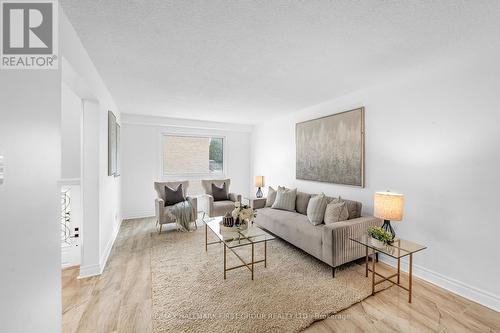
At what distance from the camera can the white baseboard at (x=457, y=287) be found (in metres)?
1.94

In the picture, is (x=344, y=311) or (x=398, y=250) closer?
(x=344, y=311)

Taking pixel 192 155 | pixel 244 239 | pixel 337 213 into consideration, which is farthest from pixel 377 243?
pixel 192 155

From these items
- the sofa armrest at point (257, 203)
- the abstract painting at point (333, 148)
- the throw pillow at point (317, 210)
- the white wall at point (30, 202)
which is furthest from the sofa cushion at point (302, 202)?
the white wall at point (30, 202)

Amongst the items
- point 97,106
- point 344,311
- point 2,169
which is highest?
point 97,106

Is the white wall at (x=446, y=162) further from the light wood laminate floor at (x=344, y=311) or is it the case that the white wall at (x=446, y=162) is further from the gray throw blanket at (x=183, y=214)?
the gray throw blanket at (x=183, y=214)

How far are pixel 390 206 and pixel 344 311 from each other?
1.19 m

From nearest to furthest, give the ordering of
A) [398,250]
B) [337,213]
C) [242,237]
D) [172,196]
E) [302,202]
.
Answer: [398,250]
[242,237]
[337,213]
[302,202]
[172,196]

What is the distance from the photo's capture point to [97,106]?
2539 millimetres

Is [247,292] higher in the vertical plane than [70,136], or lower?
lower

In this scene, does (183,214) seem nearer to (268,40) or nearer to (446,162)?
(268,40)

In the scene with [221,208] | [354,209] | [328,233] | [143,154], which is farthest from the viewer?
[143,154]

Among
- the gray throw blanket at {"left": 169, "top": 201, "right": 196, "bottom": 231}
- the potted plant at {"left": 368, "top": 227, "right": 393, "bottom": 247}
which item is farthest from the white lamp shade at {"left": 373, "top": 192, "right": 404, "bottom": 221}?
the gray throw blanket at {"left": 169, "top": 201, "right": 196, "bottom": 231}

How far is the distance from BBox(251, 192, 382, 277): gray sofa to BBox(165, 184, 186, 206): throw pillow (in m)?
1.96

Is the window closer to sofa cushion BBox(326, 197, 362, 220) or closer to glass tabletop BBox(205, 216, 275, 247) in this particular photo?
glass tabletop BBox(205, 216, 275, 247)
